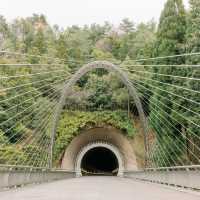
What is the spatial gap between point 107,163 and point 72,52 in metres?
17.9

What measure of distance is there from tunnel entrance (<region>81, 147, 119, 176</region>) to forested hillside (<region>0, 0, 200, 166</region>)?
1054cm

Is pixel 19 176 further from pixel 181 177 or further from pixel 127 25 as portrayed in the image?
pixel 127 25

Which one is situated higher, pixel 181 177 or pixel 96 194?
pixel 96 194

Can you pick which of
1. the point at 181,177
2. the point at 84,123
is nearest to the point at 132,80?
the point at 84,123

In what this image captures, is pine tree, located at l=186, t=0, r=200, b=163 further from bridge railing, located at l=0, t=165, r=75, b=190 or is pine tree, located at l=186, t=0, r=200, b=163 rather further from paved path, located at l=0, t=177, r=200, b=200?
paved path, located at l=0, t=177, r=200, b=200

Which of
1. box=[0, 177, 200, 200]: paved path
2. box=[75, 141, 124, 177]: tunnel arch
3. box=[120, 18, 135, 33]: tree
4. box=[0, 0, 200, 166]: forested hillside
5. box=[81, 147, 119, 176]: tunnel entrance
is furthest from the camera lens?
box=[120, 18, 135, 33]: tree

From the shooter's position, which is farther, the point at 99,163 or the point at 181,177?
the point at 99,163

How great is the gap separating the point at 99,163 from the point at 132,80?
29.6 metres

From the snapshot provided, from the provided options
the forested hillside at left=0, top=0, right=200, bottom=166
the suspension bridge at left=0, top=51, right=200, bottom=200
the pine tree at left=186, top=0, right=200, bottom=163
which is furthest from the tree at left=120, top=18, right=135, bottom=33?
the pine tree at left=186, top=0, right=200, bottom=163

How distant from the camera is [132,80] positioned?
41.6m

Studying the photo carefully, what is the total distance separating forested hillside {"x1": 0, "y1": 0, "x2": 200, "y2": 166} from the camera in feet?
94.5

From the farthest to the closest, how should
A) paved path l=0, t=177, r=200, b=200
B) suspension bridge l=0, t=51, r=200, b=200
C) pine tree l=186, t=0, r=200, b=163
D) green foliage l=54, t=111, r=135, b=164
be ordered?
1. green foliage l=54, t=111, r=135, b=164
2. pine tree l=186, t=0, r=200, b=163
3. suspension bridge l=0, t=51, r=200, b=200
4. paved path l=0, t=177, r=200, b=200

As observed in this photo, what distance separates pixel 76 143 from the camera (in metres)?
51.2

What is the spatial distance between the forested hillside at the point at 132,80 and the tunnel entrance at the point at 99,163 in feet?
34.6
